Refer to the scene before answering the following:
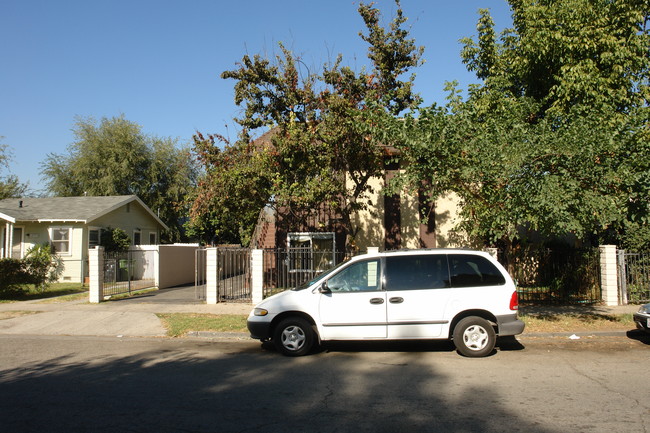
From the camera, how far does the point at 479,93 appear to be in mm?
14203

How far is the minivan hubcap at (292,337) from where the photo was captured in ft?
25.7

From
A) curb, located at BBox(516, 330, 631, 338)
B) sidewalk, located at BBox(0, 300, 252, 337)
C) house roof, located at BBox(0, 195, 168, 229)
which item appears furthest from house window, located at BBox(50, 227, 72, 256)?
curb, located at BBox(516, 330, 631, 338)

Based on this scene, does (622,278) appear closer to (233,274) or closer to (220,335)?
(220,335)

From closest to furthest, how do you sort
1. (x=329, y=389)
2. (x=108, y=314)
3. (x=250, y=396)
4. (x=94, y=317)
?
(x=250, y=396) < (x=329, y=389) < (x=94, y=317) < (x=108, y=314)

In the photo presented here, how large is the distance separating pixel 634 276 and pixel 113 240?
2095cm

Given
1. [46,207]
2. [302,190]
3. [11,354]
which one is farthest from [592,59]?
[46,207]

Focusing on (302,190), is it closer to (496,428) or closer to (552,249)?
(552,249)

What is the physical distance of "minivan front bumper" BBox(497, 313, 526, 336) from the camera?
761 cm

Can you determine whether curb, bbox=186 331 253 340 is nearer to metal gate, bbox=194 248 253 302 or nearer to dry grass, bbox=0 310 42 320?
metal gate, bbox=194 248 253 302

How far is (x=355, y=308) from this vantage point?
25.1ft

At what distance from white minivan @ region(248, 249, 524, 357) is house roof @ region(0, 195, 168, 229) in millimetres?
16343

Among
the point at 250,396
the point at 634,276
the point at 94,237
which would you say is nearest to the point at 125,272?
the point at 94,237

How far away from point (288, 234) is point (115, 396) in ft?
39.6

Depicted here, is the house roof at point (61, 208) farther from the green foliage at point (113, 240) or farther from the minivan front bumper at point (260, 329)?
the minivan front bumper at point (260, 329)
